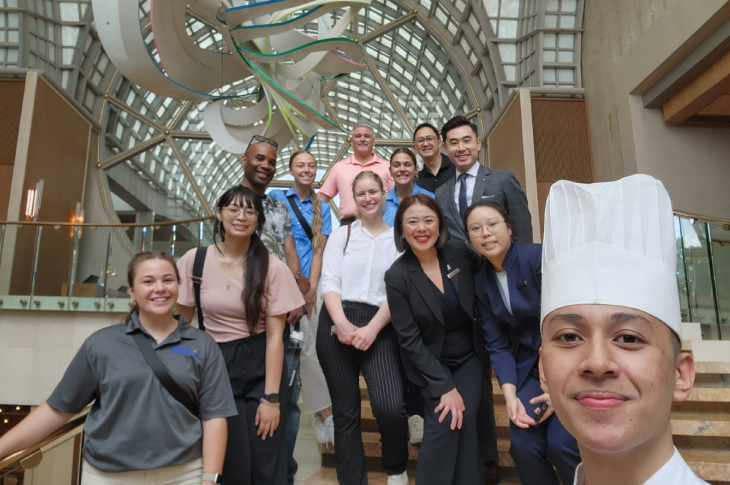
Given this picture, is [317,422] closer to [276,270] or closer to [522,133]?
[276,270]

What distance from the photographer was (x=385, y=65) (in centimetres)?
1391

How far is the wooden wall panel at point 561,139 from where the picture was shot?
10234 mm

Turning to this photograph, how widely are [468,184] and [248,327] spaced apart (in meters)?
1.77

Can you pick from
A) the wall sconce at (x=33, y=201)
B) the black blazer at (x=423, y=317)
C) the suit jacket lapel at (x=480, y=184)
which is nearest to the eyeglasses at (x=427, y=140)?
the suit jacket lapel at (x=480, y=184)

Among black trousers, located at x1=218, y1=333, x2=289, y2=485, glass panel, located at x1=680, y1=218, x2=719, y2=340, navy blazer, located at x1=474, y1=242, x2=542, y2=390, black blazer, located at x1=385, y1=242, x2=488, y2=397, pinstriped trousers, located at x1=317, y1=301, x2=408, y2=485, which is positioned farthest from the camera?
glass panel, located at x1=680, y1=218, x2=719, y2=340

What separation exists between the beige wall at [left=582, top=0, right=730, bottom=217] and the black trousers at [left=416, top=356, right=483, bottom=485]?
21.8 feet

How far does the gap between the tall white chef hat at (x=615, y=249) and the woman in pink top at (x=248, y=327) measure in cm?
195

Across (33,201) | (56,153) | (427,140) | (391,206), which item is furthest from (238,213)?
(56,153)

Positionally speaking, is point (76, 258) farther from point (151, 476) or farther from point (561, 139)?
point (561, 139)

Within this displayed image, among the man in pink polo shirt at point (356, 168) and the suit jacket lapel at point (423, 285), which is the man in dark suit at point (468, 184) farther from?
the man in pink polo shirt at point (356, 168)

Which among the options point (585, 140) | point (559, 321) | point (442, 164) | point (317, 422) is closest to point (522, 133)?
point (585, 140)

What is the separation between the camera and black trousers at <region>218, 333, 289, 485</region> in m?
2.60

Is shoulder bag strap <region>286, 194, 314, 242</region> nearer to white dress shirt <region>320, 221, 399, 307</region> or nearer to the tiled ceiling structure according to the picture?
white dress shirt <region>320, 221, 399, 307</region>

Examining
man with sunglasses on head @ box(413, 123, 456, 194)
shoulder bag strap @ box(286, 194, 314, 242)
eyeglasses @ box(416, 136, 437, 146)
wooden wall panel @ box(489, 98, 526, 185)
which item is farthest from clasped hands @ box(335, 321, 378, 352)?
wooden wall panel @ box(489, 98, 526, 185)
